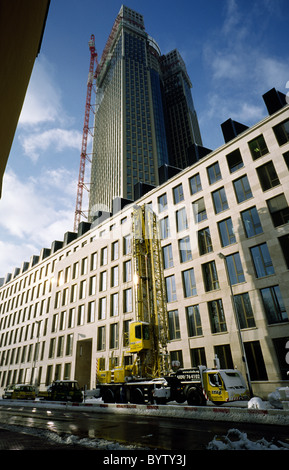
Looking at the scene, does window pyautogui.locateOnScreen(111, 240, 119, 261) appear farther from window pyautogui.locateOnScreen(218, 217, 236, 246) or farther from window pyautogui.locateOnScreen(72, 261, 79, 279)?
window pyautogui.locateOnScreen(218, 217, 236, 246)

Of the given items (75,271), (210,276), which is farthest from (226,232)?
(75,271)

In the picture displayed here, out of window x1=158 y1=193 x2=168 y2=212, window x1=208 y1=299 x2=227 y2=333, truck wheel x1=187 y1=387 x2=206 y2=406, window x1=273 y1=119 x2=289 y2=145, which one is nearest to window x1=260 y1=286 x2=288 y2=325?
window x1=208 y1=299 x2=227 y2=333

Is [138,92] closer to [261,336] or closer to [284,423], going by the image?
[261,336]

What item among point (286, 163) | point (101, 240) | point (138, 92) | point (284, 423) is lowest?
point (284, 423)

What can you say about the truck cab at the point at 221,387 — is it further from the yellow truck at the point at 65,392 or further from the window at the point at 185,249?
the window at the point at 185,249

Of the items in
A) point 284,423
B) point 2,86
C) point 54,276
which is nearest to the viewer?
point 2,86

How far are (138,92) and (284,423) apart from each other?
133 metres

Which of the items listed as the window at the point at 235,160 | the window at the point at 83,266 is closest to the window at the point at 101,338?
the window at the point at 83,266

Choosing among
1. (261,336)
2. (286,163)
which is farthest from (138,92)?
(261,336)

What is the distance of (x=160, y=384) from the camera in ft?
54.2

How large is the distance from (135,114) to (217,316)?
4183 inches

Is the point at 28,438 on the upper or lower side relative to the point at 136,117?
lower

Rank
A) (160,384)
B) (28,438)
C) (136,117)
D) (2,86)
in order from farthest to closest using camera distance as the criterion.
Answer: (136,117) → (160,384) → (28,438) → (2,86)

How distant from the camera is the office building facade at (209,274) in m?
23.2
